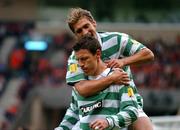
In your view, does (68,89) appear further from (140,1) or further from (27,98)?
(140,1)

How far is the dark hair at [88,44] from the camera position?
14.5 ft

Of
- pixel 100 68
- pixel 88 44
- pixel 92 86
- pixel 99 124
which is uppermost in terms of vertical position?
pixel 88 44

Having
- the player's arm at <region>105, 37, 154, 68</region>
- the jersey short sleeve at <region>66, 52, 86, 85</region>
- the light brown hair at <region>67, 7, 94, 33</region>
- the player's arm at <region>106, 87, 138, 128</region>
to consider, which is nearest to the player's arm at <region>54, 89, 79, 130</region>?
the jersey short sleeve at <region>66, 52, 86, 85</region>

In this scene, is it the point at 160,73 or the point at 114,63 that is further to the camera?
the point at 160,73

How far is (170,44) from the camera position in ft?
68.1

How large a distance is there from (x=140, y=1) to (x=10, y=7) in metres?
4.00

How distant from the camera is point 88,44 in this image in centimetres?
441

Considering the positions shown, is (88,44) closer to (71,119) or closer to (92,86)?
(92,86)

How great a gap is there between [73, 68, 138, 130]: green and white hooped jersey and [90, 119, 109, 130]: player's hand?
2.9 inches

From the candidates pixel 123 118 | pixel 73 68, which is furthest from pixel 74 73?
pixel 123 118

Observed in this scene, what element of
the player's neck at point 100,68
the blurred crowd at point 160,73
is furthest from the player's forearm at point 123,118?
the blurred crowd at point 160,73

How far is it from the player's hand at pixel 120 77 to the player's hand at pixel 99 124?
0.96 feet

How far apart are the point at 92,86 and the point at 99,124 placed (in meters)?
0.33

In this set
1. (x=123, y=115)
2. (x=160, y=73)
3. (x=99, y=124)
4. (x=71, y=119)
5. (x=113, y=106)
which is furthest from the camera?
(x=160, y=73)
